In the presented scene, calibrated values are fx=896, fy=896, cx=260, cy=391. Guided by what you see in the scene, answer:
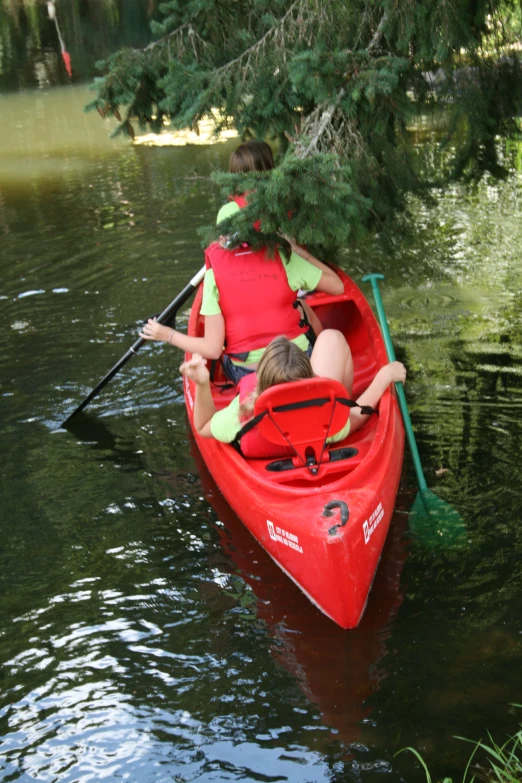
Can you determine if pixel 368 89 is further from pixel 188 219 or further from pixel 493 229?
pixel 188 219

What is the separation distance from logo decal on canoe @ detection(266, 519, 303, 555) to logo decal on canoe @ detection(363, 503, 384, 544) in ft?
0.90

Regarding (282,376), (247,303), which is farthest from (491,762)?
(247,303)

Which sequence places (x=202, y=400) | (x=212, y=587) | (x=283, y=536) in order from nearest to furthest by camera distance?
(x=283, y=536) → (x=212, y=587) → (x=202, y=400)

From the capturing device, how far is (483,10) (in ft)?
15.3

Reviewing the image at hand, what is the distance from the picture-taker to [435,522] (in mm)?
4305

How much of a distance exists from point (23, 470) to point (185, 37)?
116 inches

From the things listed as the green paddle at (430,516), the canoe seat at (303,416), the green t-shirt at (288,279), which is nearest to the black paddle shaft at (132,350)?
the green t-shirt at (288,279)

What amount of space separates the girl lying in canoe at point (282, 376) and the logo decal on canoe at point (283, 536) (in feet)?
1.44

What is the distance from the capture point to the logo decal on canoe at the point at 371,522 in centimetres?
355

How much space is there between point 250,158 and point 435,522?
6.47ft

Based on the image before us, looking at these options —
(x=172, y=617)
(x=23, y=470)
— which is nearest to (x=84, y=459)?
(x=23, y=470)

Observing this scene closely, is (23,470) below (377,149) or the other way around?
below

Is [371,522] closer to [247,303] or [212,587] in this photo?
[212,587]

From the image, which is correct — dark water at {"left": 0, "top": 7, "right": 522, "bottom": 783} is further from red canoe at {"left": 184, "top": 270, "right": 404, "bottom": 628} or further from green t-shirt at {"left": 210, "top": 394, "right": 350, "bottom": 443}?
green t-shirt at {"left": 210, "top": 394, "right": 350, "bottom": 443}
